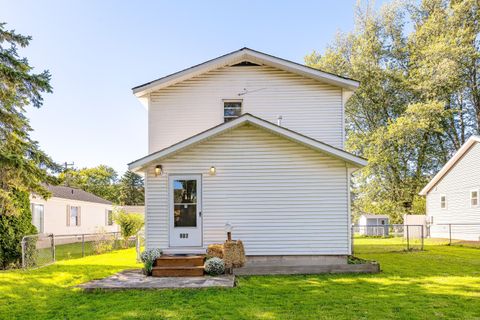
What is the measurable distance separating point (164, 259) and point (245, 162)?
3307 mm

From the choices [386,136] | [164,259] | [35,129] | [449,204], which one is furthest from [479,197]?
[35,129]

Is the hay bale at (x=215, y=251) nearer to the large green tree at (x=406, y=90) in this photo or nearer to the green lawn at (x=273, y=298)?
the green lawn at (x=273, y=298)

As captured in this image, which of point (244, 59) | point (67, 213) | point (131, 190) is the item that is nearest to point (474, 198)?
point (244, 59)

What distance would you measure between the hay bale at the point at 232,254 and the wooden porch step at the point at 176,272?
0.69m

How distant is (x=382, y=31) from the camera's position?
3102 centimetres

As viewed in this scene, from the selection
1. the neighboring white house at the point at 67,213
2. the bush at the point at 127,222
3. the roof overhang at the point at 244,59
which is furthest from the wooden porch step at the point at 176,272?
the neighboring white house at the point at 67,213

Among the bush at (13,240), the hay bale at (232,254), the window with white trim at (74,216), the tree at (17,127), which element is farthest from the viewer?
the window with white trim at (74,216)

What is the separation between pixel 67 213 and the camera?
69.9 ft

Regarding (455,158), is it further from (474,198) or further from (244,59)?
(244,59)

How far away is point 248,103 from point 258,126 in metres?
2.49

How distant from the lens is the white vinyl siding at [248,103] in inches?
458

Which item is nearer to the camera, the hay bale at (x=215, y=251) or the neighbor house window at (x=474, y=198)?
the hay bale at (x=215, y=251)

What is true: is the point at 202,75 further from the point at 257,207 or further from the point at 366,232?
the point at 366,232

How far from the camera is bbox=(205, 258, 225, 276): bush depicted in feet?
28.2
